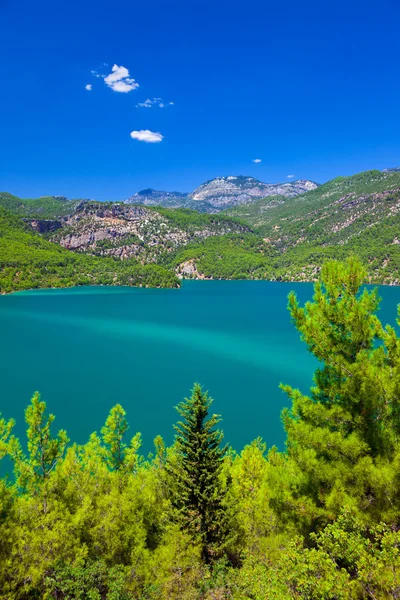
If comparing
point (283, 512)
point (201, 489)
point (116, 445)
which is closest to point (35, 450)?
point (116, 445)

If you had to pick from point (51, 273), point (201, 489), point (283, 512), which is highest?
point (51, 273)

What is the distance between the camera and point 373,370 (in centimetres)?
805

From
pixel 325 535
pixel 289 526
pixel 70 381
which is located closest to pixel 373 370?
pixel 325 535

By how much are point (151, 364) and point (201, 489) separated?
132ft

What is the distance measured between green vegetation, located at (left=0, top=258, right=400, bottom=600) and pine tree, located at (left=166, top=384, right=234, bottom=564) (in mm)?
49

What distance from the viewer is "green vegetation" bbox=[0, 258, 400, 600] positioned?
6266 millimetres

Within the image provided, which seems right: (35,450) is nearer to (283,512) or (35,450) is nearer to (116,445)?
(116,445)

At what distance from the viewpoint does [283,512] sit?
9.15 meters

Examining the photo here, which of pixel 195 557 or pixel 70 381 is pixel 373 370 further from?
pixel 70 381

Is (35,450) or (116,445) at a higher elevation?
(35,450)

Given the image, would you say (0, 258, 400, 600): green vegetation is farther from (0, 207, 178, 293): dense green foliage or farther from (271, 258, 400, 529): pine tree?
(0, 207, 178, 293): dense green foliage

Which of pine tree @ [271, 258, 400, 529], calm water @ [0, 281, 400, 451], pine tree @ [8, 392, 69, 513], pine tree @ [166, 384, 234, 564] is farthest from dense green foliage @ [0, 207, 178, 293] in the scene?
pine tree @ [271, 258, 400, 529]

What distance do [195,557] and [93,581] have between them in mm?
3332

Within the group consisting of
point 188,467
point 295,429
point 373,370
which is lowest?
point 188,467
